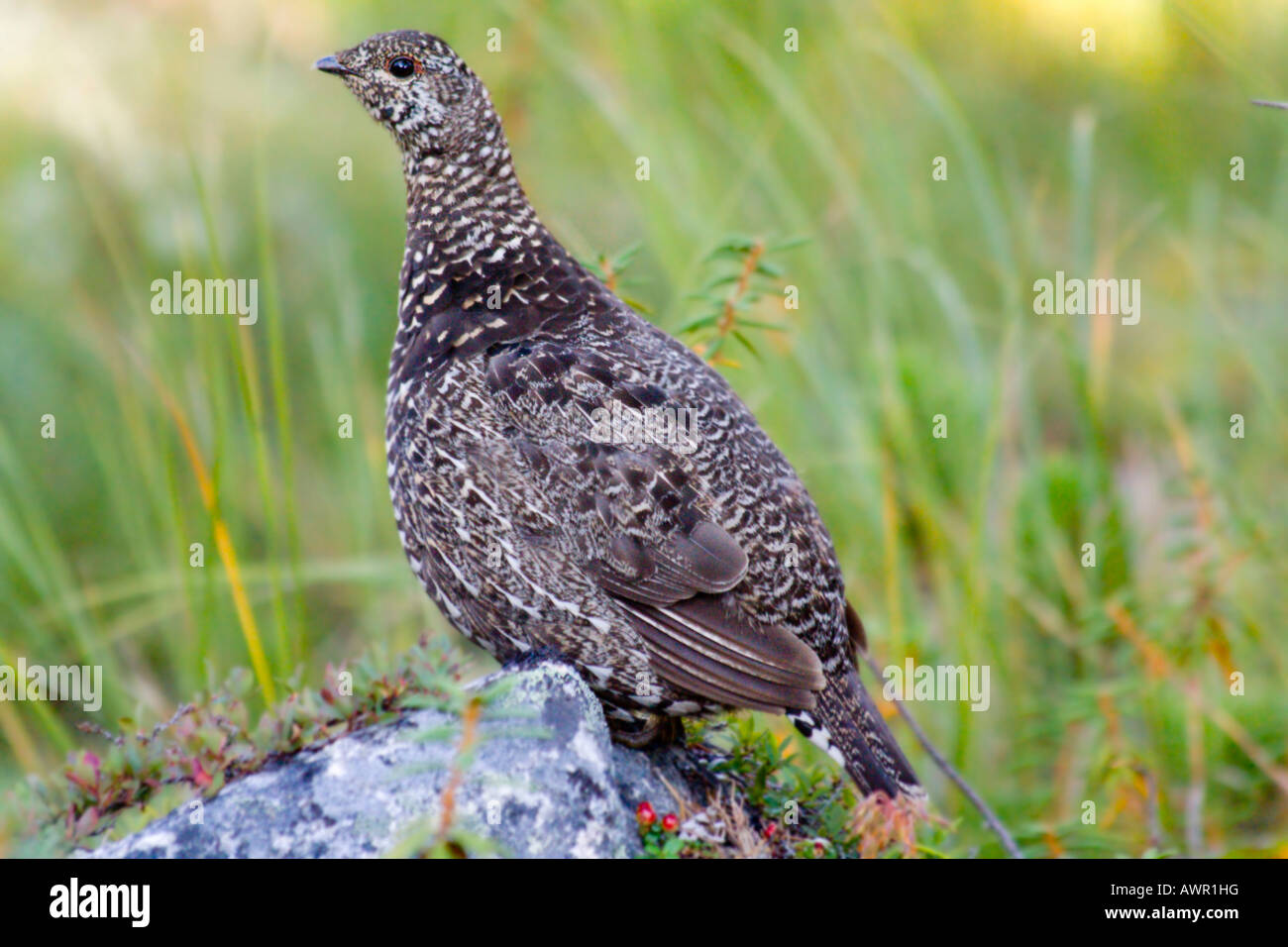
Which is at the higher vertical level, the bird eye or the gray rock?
the bird eye

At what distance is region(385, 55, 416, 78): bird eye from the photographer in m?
4.45

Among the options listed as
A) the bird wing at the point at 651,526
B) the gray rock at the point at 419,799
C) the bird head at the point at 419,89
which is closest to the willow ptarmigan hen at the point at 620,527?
the bird wing at the point at 651,526

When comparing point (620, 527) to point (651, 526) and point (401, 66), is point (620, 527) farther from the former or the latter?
point (401, 66)

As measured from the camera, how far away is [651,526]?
3.92 meters

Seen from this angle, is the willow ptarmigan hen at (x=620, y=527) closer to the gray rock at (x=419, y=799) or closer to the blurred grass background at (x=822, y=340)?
the gray rock at (x=419, y=799)

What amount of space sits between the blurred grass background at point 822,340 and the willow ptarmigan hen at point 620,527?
777mm

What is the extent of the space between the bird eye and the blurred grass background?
77cm

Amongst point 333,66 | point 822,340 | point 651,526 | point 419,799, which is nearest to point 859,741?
point 651,526

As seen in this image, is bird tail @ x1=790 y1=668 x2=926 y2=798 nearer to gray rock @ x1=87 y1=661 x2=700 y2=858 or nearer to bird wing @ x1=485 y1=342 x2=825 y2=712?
bird wing @ x1=485 y1=342 x2=825 y2=712

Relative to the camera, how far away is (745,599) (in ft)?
12.9

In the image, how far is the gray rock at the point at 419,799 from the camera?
3244mm

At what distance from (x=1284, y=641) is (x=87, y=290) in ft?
24.9

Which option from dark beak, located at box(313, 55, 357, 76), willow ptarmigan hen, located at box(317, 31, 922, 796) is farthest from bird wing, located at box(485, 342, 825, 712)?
dark beak, located at box(313, 55, 357, 76)

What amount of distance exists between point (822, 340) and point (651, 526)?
3784mm
